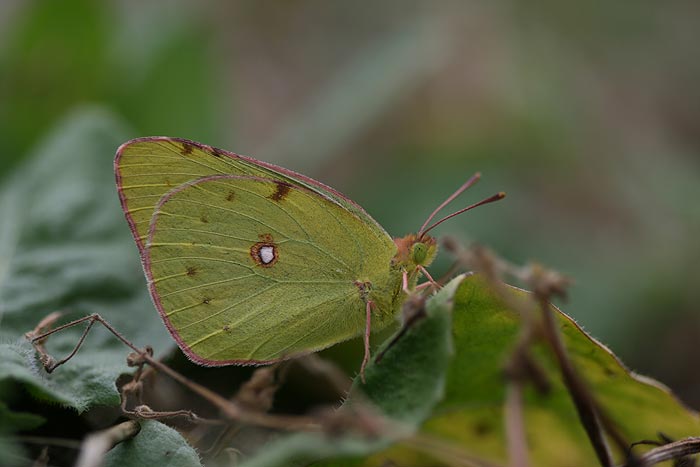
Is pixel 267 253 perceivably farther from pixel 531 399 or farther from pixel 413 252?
pixel 531 399

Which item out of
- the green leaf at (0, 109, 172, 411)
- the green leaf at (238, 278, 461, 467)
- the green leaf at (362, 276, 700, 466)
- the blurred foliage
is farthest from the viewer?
the blurred foliage

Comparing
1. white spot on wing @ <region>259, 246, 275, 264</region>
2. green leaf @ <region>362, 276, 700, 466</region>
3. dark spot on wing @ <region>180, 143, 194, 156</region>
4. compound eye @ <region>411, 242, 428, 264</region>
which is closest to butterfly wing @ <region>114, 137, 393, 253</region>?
dark spot on wing @ <region>180, 143, 194, 156</region>

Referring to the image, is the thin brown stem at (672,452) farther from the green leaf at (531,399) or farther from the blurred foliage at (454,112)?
the blurred foliage at (454,112)

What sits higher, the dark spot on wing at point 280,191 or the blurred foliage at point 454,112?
the blurred foliage at point 454,112

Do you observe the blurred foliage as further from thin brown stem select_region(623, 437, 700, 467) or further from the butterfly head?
thin brown stem select_region(623, 437, 700, 467)

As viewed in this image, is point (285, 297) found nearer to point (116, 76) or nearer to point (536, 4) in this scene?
point (116, 76)

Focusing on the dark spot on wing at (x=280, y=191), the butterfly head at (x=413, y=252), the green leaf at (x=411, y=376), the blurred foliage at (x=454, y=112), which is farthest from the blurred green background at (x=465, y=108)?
the green leaf at (x=411, y=376)
